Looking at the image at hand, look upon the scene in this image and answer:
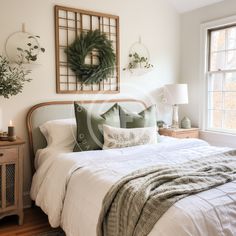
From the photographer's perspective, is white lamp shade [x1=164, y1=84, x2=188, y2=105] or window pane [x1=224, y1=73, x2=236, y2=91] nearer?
window pane [x1=224, y1=73, x2=236, y2=91]

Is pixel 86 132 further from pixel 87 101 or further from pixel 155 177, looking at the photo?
pixel 155 177

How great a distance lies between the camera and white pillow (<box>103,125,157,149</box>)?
2.80m

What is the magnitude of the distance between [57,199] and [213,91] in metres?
2.82

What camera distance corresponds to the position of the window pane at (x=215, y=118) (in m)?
3.96

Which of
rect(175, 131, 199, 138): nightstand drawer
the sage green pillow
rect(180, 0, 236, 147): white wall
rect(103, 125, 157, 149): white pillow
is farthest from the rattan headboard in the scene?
rect(180, 0, 236, 147): white wall

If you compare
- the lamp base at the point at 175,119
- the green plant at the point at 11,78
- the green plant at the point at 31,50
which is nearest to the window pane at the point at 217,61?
the lamp base at the point at 175,119

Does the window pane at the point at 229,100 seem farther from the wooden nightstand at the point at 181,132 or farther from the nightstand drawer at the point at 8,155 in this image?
the nightstand drawer at the point at 8,155

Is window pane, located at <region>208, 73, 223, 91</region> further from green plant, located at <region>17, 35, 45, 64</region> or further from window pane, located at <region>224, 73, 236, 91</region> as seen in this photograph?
green plant, located at <region>17, 35, 45, 64</region>

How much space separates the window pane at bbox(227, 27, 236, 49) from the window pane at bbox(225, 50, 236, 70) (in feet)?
0.27

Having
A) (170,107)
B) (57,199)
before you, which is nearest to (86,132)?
(57,199)

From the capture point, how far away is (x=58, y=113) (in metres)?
3.22

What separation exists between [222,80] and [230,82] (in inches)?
5.0

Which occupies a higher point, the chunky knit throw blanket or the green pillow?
the green pillow

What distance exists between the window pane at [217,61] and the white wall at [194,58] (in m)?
0.22
